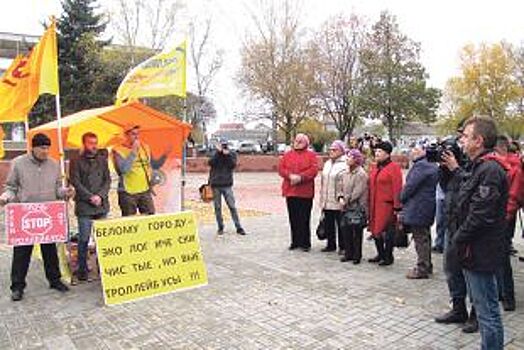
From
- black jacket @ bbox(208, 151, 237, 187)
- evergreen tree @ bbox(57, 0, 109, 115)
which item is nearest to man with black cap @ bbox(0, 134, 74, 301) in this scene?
black jacket @ bbox(208, 151, 237, 187)

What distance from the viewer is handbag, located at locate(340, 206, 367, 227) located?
734 centimetres

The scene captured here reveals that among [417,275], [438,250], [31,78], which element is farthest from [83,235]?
[438,250]

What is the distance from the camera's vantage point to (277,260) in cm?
770

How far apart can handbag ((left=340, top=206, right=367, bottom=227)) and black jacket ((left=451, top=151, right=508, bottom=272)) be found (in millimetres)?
3439

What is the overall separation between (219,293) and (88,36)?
2503 centimetres

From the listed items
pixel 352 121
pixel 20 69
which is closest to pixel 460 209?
pixel 20 69

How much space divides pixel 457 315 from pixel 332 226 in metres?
3.34

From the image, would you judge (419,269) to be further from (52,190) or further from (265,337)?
(52,190)

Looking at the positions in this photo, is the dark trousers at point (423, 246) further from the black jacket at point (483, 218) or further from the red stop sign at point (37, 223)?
the red stop sign at point (37, 223)

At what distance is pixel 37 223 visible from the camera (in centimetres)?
589

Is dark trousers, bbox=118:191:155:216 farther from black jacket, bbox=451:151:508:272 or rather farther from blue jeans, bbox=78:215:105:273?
black jacket, bbox=451:151:508:272

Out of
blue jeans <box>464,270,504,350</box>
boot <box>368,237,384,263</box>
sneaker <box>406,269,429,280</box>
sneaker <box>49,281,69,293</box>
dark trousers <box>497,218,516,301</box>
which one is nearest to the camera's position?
blue jeans <box>464,270,504,350</box>

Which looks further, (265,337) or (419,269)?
(419,269)

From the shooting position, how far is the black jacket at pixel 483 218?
3.71m
